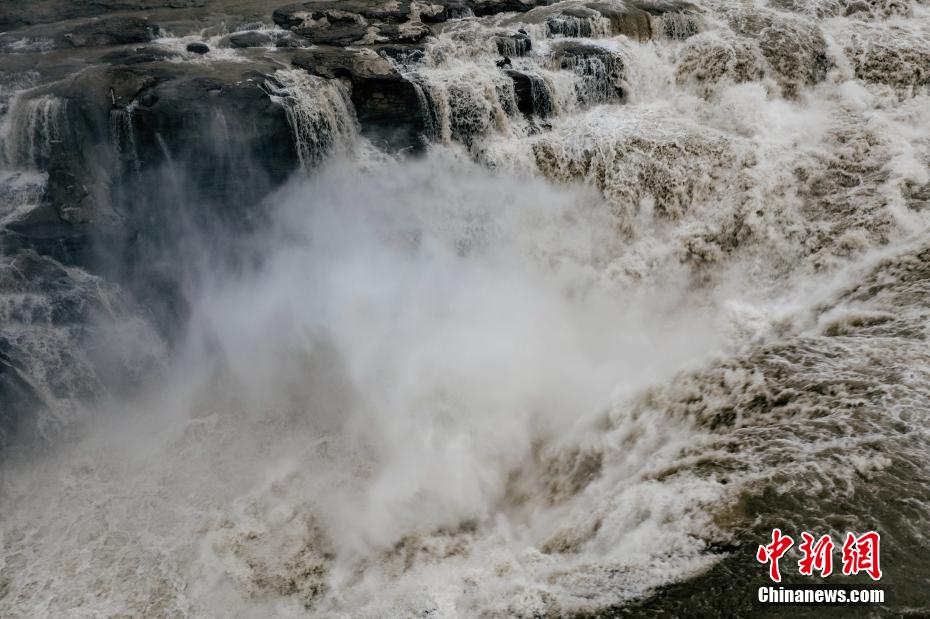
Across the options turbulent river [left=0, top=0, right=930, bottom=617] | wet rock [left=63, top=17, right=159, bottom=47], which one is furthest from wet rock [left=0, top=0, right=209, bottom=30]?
turbulent river [left=0, top=0, right=930, bottom=617]

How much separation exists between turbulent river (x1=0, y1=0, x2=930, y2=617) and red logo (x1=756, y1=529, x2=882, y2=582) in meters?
0.08

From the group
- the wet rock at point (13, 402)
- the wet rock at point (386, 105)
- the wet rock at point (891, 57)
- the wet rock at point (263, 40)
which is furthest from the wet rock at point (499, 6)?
the wet rock at point (13, 402)

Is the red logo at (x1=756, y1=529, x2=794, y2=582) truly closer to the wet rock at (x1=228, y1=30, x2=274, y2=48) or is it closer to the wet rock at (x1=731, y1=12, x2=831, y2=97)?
the wet rock at (x1=731, y1=12, x2=831, y2=97)

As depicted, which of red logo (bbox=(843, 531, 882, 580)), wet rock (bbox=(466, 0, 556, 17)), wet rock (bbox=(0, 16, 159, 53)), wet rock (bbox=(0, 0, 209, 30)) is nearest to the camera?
red logo (bbox=(843, 531, 882, 580))

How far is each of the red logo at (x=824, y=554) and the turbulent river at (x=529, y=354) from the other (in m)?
0.08

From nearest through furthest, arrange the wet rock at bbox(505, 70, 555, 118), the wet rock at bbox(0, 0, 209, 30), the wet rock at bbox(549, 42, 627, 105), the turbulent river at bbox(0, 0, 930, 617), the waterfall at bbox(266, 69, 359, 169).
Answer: the turbulent river at bbox(0, 0, 930, 617) → the waterfall at bbox(266, 69, 359, 169) → the wet rock at bbox(505, 70, 555, 118) → the wet rock at bbox(549, 42, 627, 105) → the wet rock at bbox(0, 0, 209, 30)

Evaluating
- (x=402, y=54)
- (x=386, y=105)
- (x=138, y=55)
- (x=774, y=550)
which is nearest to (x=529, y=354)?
(x=774, y=550)

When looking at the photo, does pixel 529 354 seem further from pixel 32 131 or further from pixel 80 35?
pixel 80 35

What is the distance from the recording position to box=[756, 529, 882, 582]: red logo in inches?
169

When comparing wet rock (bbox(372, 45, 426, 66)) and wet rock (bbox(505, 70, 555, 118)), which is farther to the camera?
wet rock (bbox(372, 45, 426, 66))

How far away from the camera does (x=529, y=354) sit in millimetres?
8805

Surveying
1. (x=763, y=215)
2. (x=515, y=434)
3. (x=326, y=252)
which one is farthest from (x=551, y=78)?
(x=515, y=434)

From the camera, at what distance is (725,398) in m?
6.47

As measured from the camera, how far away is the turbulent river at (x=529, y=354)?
5.33 metres
